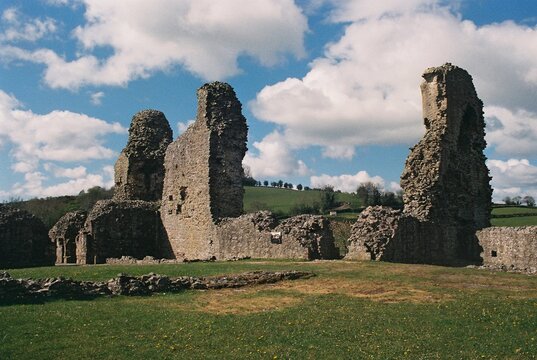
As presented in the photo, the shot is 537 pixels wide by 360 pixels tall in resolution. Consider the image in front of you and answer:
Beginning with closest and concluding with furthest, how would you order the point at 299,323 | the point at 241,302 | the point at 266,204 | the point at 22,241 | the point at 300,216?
1. the point at 299,323
2. the point at 241,302
3. the point at 300,216
4. the point at 22,241
5. the point at 266,204

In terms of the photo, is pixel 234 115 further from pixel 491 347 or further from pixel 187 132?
pixel 491 347

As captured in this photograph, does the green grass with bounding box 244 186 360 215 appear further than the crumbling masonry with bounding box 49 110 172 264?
Yes

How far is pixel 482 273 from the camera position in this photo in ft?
67.0

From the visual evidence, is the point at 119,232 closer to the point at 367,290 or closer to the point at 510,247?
the point at 367,290

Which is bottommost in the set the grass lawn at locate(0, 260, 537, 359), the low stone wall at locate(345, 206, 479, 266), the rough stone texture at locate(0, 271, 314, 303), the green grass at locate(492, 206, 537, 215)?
the grass lawn at locate(0, 260, 537, 359)

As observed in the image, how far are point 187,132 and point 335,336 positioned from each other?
23.1 meters

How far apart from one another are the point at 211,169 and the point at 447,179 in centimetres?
1213

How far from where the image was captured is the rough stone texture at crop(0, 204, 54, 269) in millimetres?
27766

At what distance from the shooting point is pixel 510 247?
25.8 meters

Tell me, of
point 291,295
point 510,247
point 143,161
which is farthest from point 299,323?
point 143,161

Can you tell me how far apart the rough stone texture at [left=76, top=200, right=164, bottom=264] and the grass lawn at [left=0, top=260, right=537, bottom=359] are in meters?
14.4

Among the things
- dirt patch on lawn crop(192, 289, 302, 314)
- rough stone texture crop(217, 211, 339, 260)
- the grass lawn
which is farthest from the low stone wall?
dirt patch on lawn crop(192, 289, 302, 314)

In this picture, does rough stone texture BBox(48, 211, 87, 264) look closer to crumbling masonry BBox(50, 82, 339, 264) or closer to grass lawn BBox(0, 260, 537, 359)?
crumbling masonry BBox(50, 82, 339, 264)

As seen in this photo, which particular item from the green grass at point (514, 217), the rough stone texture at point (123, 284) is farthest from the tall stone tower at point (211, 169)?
the green grass at point (514, 217)
